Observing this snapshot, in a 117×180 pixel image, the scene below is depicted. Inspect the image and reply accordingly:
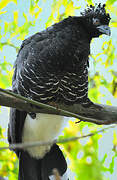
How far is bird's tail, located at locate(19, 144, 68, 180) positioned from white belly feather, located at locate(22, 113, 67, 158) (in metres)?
0.04

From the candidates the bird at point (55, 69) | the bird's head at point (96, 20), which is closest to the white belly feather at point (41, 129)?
the bird at point (55, 69)

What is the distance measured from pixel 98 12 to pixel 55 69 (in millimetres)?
486

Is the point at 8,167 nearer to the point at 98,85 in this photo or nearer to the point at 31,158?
the point at 31,158

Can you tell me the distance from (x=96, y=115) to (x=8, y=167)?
851mm

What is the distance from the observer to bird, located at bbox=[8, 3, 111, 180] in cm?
163

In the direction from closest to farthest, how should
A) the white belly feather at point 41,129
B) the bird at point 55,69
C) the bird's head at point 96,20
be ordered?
the bird at point 55,69, the bird's head at point 96,20, the white belly feather at point 41,129

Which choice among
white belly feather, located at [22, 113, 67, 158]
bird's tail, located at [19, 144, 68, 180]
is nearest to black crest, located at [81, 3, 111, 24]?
white belly feather, located at [22, 113, 67, 158]

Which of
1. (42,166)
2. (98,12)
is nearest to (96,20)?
(98,12)

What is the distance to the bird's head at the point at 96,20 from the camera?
1.73 metres

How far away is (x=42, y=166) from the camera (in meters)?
2.00

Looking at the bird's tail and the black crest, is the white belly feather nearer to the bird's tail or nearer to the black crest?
the bird's tail

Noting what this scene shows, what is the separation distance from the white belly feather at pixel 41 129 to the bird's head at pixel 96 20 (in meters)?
0.63

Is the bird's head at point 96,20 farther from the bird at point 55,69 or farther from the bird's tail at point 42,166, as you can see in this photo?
the bird's tail at point 42,166

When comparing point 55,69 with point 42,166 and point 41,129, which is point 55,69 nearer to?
point 41,129
